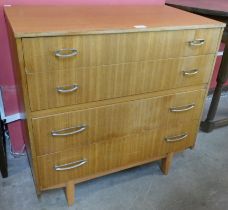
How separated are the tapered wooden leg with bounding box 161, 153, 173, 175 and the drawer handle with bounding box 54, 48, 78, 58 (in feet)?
2.78

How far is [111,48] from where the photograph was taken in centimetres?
98

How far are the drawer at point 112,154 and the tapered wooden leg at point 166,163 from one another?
7cm

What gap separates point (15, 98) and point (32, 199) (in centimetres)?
55

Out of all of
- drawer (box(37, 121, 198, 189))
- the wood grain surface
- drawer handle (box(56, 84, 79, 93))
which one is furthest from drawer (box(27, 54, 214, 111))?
the wood grain surface

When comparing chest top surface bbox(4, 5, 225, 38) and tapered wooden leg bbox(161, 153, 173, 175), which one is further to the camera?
tapered wooden leg bbox(161, 153, 173, 175)

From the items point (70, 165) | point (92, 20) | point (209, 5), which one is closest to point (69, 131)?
point (70, 165)

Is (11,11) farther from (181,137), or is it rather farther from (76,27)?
(181,137)

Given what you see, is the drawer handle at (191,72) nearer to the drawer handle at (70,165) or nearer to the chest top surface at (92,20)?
the chest top surface at (92,20)

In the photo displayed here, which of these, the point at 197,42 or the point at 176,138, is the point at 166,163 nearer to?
the point at 176,138

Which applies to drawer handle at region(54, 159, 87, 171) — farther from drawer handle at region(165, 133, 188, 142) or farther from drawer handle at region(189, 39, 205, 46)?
drawer handle at region(189, 39, 205, 46)

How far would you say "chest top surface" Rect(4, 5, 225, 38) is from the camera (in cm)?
90

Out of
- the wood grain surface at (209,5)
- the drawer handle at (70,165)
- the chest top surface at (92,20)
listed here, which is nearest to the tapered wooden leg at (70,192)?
the drawer handle at (70,165)

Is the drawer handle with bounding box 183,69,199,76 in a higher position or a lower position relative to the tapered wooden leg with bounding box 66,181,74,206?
higher

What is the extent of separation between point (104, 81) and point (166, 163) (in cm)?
72
